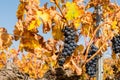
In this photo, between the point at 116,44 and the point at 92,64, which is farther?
the point at 116,44

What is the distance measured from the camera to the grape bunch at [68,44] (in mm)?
3615

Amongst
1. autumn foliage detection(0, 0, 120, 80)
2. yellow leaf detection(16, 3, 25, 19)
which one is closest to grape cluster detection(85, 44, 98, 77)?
autumn foliage detection(0, 0, 120, 80)

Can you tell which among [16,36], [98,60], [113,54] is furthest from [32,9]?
[113,54]

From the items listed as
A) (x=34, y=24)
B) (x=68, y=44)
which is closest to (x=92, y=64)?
(x=68, y=44)

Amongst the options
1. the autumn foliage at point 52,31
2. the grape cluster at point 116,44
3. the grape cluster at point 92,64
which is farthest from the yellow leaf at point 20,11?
the grape cluster at point 116,44

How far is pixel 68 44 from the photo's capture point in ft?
12.0

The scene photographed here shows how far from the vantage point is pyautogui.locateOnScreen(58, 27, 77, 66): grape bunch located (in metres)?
3.62

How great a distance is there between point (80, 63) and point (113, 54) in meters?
0.66

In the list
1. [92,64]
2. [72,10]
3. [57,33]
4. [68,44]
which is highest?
[72,10]

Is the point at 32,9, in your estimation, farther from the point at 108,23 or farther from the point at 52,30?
the point at 108,23

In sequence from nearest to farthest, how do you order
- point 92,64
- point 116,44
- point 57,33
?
point 57,33 < point 92,64 < point 116,44

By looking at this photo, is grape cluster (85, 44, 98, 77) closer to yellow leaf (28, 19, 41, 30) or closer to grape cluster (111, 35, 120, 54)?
grape cluster (111, 35, 120, 54)

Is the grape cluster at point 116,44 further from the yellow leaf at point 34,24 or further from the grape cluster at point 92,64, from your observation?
the yellow leaf at point 34,24

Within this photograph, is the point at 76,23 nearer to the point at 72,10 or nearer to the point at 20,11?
the point at 72,10
